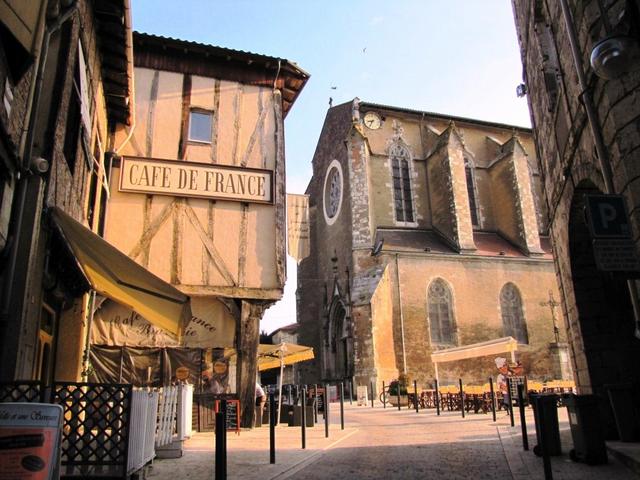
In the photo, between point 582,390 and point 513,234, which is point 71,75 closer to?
point 582,390

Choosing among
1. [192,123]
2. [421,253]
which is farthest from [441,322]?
[192,123]

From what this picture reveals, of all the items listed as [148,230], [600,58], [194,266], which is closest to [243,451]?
[194,266]

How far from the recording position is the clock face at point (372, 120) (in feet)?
93.1

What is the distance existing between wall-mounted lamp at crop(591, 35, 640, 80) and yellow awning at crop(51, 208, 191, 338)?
172 inches

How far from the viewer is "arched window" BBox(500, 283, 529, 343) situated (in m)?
25.3

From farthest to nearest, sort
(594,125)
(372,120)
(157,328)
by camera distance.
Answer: (372,120)
(157,328)
(594,125)

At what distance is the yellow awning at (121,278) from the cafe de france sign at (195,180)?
4.51 metres

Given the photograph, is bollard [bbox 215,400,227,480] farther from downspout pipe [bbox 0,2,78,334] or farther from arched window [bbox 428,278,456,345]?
arched window [bbox 428,278,456,345]

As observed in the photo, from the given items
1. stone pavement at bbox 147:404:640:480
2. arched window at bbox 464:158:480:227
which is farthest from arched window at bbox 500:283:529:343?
stone pavement at bbox 147:404:640:480

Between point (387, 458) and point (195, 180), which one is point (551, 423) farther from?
point (195, 180)

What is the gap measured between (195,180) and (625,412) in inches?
307

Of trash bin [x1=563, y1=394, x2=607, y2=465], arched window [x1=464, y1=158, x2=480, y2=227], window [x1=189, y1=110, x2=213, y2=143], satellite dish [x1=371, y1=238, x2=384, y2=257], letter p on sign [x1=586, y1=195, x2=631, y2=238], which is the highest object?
arched window [x1=464, y1=158, x2=480, y2=227]

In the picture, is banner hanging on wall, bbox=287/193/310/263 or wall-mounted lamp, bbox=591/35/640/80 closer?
wall-mounted lamp, bbox=591/35/640/80

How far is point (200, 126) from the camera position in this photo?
1062 centimetres
